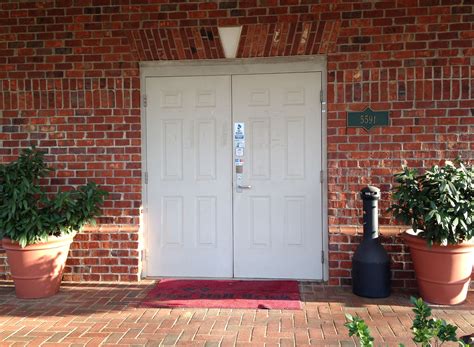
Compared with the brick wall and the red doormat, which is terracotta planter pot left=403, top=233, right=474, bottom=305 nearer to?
the brick wall

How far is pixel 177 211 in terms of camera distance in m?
5.50

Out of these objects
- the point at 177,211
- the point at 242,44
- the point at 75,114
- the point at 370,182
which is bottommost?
the point at 177,211

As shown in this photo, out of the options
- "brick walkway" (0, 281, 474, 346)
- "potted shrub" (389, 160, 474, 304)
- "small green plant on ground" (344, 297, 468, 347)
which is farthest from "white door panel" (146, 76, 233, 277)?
"small green plant on ground" (344, 297, 468, 347)

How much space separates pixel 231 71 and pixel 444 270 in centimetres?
305

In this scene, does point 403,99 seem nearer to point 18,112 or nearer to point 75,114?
point 75,114

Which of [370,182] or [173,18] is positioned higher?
[173,18]

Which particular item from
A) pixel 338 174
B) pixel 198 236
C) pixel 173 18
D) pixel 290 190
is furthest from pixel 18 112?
pixel 338 174

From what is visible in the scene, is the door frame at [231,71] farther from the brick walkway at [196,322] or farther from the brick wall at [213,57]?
the brick walkway at [196,322]

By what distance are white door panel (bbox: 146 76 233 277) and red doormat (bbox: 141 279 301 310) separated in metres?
0.27

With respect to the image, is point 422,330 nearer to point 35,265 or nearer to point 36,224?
point 36,224

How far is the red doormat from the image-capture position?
→ 465 cm

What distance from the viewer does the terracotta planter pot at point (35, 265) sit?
4844mm

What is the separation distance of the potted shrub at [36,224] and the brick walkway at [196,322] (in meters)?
0.22

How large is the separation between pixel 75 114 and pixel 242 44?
2.08m
